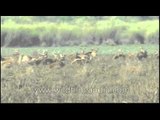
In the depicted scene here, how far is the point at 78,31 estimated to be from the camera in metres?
6.19

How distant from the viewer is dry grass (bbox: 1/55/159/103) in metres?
5.87

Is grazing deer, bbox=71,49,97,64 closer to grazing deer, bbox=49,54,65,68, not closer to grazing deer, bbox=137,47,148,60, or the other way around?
grazing deer, bbox=49,54,65,68

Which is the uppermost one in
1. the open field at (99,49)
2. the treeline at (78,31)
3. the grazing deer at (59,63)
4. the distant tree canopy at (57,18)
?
the distant tree canopy at (57,18)

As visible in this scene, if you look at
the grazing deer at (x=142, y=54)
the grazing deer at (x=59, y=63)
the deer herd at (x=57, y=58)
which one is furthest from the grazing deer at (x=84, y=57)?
the grazing deer at (x=142, y=54)

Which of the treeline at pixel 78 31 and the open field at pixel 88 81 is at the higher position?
the treeline at pixel 78 31

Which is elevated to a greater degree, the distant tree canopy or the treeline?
the distant tree canopy

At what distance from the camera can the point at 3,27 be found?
20.1ft

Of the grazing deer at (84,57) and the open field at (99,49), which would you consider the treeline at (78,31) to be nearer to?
the open field at (99,49)

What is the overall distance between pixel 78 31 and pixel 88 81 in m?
0.75

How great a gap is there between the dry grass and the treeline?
32cm

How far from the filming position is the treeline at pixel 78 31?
6117 millimetres

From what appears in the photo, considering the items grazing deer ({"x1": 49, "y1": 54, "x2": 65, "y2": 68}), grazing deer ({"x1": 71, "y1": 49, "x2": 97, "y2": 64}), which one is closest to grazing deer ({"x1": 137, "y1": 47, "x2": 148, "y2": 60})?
grazing deer ({"x1": 71, "y1": 49, "x2": 97, "y2": 64})
